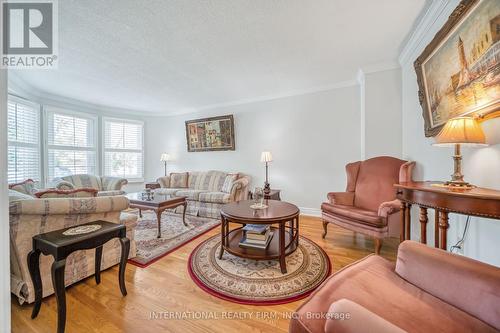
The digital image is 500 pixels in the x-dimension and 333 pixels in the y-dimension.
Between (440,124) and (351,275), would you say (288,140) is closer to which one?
(440,124)

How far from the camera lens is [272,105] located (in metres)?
4.15

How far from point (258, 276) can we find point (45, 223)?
1.84 m

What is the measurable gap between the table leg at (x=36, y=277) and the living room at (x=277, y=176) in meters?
0.01

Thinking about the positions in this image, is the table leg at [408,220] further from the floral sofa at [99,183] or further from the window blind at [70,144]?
the window blind at [70,144]

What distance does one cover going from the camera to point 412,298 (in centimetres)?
88

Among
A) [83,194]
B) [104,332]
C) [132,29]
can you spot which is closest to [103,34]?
[132,29]

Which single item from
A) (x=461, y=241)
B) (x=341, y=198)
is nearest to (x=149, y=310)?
(x=341, y=198)

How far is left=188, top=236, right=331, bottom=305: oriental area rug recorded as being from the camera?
1553mm

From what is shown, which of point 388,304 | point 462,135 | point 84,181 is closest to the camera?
point 388,304

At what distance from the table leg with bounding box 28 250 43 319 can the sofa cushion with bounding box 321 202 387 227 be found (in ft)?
9.20

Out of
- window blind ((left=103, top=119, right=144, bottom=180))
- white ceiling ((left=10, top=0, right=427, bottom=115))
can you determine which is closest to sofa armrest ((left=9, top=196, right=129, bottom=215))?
white ceiling ((left=10, top=0, right=427, bottom=115))

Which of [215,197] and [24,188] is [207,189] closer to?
[215,197]

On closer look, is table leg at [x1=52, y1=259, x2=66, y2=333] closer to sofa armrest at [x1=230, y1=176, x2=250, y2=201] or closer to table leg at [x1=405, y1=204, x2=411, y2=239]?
sofa armrest at [x1=230, y1=176, x2=250, y2=201]

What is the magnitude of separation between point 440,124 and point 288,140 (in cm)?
239
